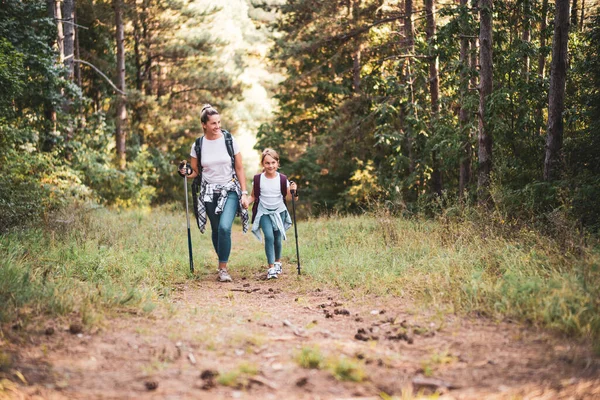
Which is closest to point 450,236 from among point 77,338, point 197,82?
point 77,338

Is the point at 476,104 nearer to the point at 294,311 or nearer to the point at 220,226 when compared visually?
the point at 220,226

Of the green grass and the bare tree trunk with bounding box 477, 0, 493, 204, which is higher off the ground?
the bare tree trunk with bounding box 477, 0, 493, 204

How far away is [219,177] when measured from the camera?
6906 mm

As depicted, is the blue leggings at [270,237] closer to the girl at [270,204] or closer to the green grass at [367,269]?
the girl at [270,204]

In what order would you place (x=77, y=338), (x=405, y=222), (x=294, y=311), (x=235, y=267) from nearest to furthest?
(x=77, y=338) < (x=294, y=311) < (x=235, y=267) < (x=405, y=222)

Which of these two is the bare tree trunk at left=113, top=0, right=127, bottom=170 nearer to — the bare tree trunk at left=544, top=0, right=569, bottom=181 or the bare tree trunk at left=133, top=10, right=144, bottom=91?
the bare tree trunk at left=133, top=10, right=144, bottom=91

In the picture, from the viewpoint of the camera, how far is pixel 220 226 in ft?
22.6

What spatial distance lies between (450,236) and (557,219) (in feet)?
5.90

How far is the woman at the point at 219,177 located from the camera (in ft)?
22.5

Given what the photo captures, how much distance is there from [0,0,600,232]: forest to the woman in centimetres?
371

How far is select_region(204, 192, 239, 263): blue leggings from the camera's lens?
686cm

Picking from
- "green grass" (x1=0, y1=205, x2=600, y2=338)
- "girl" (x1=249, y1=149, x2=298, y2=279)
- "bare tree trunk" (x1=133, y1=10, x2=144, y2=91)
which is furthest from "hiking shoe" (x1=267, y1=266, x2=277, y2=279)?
"bare tree trunk" (x1=133, y1=10, x2=144, y2=91)

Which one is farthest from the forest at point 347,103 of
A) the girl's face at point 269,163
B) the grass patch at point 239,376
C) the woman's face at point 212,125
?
the grass patch at point 239,376

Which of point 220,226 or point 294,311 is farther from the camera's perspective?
point 220,226
